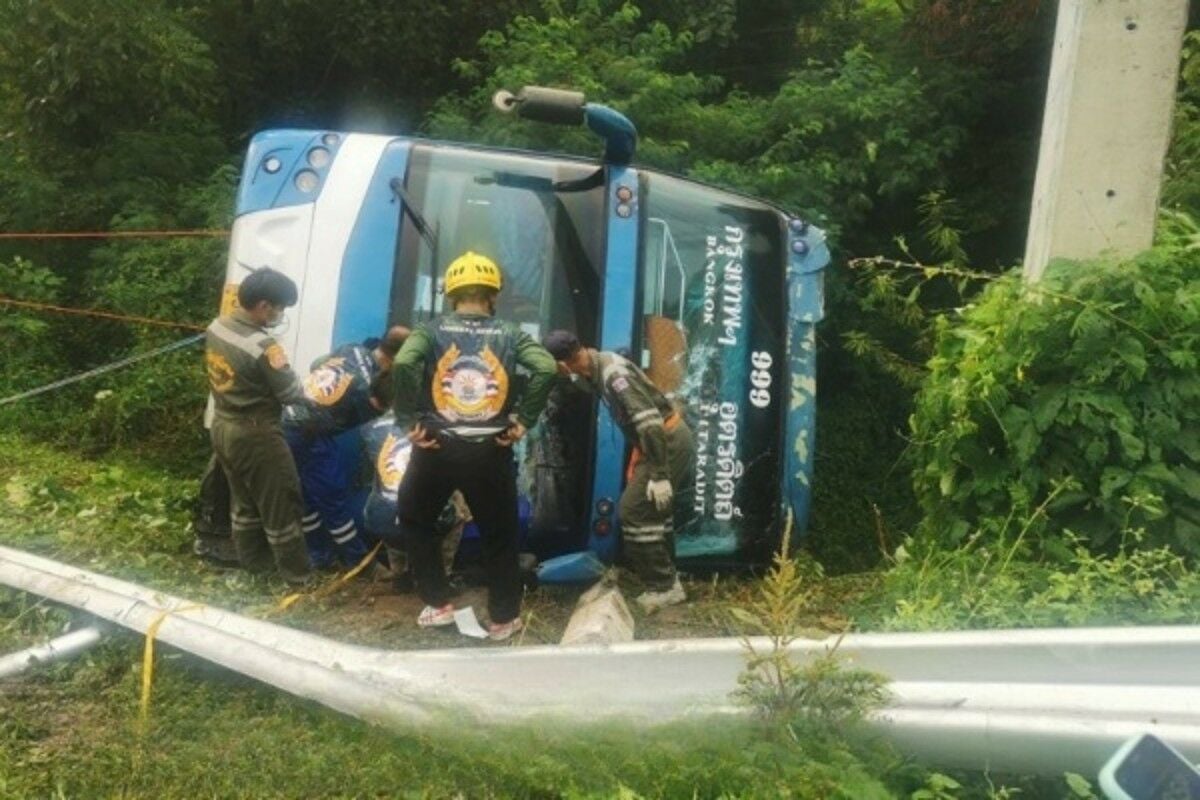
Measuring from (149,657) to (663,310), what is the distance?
8.44 ft

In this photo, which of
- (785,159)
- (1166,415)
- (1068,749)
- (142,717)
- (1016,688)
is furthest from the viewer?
(785,159)

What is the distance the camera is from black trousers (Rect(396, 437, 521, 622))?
4.09 m

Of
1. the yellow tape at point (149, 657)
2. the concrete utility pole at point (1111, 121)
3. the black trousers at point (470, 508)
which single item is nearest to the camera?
the yellow tape at point (149, 657)

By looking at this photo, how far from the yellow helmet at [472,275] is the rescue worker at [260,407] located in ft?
2.63

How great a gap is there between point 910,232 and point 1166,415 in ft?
18.9

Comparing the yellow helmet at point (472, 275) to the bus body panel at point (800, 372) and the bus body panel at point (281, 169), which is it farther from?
the bus body panel at point (800, 372)

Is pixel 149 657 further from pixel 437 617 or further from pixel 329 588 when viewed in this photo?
pixel 329 588

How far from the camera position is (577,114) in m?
5.15

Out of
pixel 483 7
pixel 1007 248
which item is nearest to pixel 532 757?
pixel 1007 248

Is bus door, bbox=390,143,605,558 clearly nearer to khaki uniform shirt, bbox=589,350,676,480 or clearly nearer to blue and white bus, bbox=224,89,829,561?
blue and white bus, bbox=224,89,829,561

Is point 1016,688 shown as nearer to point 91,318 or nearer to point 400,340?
point 400,340

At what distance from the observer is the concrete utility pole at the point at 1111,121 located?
3.99 meters

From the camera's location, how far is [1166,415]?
360 cm

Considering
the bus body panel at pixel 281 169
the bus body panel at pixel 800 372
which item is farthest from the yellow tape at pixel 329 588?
the bus body panel at pixel 800 372
